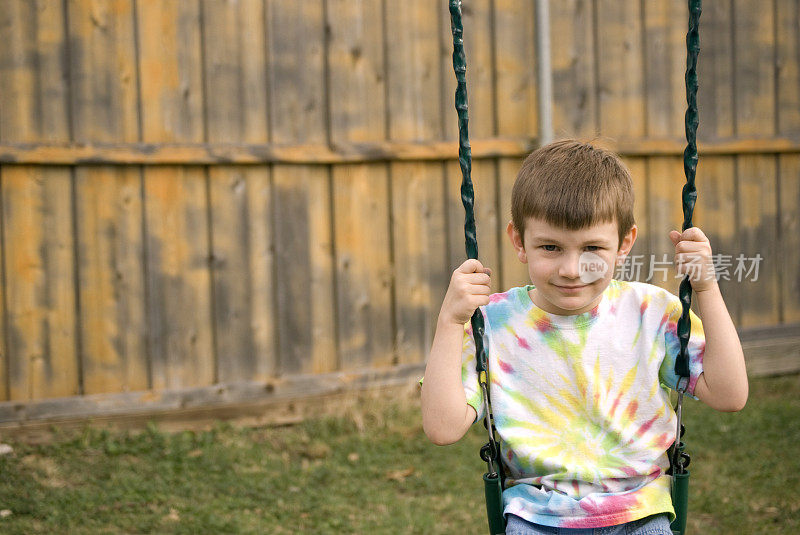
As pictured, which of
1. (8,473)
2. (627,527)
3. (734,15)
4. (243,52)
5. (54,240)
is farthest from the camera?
(734,15)

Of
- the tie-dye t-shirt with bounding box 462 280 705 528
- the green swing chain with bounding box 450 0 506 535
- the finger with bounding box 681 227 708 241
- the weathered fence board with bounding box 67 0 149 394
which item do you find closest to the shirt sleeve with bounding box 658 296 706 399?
the tie-dye t-shirt with bounding box 462 280 705 528

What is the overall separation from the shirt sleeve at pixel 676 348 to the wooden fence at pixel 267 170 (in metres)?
2.97

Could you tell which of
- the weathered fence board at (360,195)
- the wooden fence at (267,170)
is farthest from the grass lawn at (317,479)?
the weathered fence board at (360,195)

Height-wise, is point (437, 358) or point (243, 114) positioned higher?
point (243, 114)

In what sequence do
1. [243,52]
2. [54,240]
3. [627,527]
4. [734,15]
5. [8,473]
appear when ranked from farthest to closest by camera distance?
[734,15] → [243,52] → [54,240] → [8,473] → [627,527]

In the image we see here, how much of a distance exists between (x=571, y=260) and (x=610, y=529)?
60 centimetres

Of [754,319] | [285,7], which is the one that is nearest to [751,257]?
[754,319]

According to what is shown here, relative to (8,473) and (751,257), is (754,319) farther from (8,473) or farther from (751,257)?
(8,473)

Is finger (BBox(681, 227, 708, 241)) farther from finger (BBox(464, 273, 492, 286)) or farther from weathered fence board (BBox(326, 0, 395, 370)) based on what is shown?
weathered fence board (BBox(326, 0, 395, 370))

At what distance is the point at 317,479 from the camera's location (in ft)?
13.8

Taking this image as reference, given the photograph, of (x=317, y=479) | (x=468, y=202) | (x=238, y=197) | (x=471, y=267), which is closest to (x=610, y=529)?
(x=471, y=267)

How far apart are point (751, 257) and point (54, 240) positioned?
14.1 ft

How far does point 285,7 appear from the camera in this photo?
15.5ft

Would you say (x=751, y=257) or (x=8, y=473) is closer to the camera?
(x=8, y=473)
